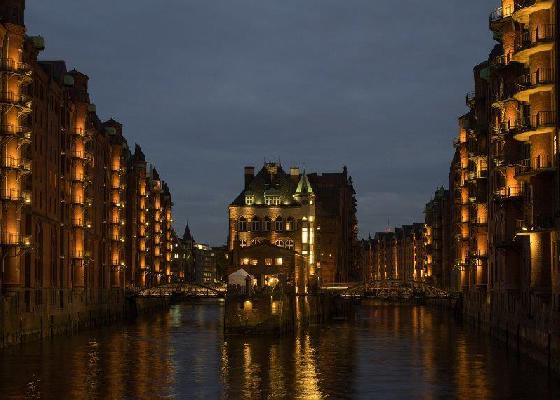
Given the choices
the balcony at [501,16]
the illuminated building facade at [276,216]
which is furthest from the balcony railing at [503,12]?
the illuminated building facade at [276,216]

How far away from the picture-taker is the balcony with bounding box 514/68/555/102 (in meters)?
68.2

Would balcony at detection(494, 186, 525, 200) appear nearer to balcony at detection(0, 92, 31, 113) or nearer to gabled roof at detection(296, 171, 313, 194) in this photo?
balcony at detection(0, 92, 31, 113)

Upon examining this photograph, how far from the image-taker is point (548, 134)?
68938mm

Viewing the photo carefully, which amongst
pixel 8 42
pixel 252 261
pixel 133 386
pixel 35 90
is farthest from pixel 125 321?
pixel 133 386

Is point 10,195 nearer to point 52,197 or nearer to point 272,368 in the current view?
point 52,197

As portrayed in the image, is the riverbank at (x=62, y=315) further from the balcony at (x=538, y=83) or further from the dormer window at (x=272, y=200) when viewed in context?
the balcony at (x=538, y=83)

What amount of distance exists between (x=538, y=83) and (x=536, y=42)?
2715 mm

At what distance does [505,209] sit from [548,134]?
2005cm

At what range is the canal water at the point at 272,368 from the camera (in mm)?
60219

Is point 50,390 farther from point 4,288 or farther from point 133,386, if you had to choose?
point 4,288

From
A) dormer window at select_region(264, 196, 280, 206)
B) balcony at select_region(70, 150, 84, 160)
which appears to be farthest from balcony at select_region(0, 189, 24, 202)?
dormer window at select_region(264, 196, 280, 206)

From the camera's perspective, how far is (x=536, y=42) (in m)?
68.0

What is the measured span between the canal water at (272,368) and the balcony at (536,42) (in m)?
21.1

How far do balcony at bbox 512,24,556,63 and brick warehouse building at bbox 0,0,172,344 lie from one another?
1569 inches
